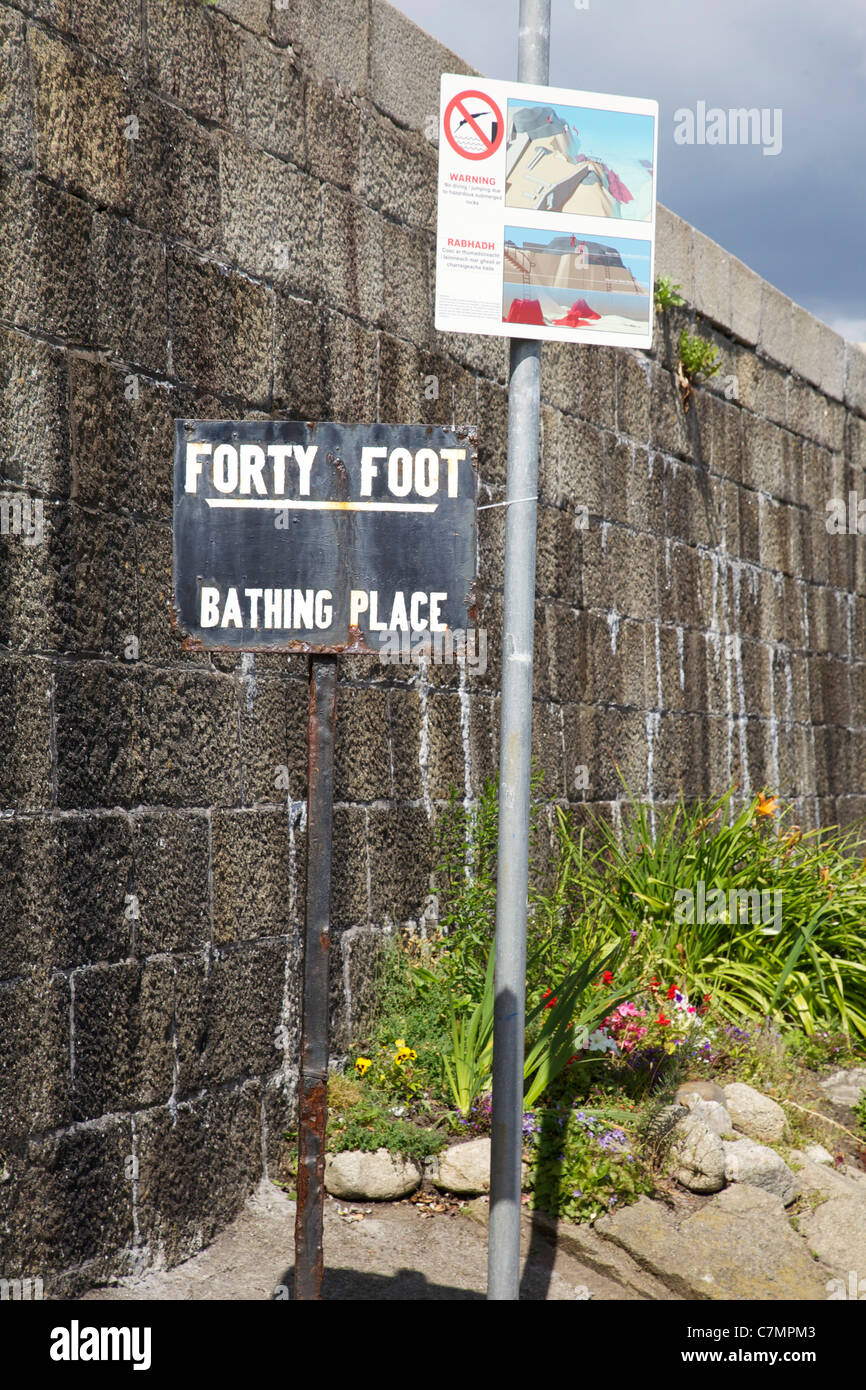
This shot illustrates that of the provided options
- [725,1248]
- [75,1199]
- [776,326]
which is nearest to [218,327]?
[75,1199]

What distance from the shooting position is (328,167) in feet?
15.5

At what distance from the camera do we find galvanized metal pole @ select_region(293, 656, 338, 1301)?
103 inches

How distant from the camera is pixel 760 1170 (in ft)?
14.6

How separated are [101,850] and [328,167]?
2550 millimetres

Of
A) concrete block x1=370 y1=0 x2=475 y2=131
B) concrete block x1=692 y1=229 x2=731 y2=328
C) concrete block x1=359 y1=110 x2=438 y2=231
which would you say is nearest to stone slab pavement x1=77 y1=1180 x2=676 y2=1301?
concrete block x1=359 y1=110 x2=438 y2=231

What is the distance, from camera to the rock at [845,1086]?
17.9 ft

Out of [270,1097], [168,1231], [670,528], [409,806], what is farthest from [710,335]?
[168,1231]

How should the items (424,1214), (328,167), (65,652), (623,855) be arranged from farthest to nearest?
(623,855), (328,167), (424,1214), (65,652)

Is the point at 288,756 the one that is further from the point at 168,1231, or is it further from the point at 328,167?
the point at 328,167

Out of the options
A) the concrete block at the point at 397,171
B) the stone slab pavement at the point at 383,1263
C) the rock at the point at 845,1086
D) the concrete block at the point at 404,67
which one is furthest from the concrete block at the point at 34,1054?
the concrete block at the point at 404,67

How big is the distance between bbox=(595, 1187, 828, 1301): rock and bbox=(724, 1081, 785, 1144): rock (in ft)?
1.81

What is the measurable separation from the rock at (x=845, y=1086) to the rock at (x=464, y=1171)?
1.84m

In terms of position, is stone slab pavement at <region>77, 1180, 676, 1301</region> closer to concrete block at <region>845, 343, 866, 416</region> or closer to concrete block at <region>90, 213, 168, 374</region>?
concrete block at <region>90, 213, 168, 374</region>

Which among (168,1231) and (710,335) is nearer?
(168,1231)
